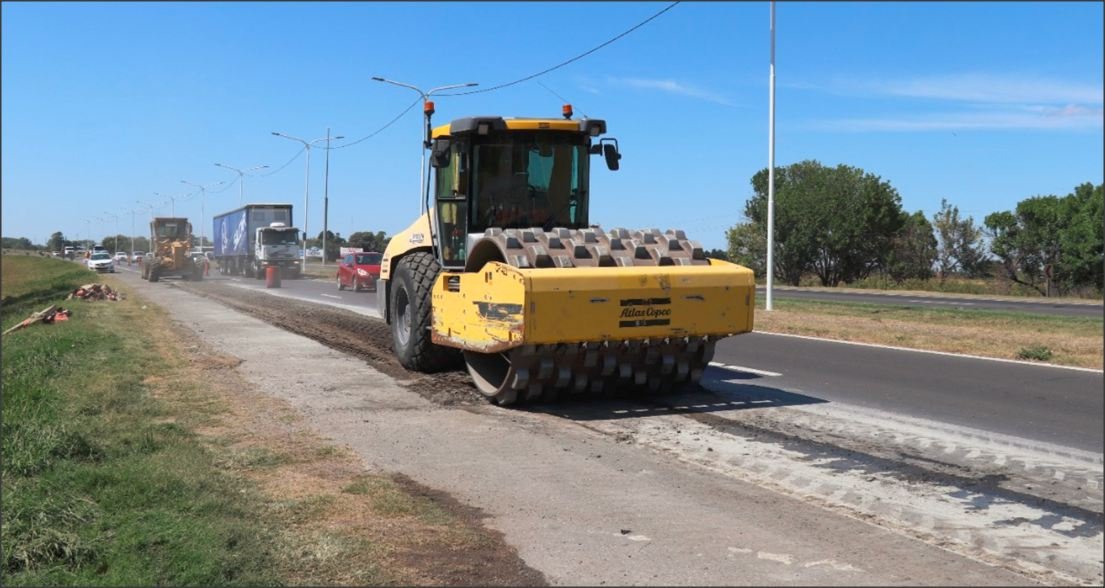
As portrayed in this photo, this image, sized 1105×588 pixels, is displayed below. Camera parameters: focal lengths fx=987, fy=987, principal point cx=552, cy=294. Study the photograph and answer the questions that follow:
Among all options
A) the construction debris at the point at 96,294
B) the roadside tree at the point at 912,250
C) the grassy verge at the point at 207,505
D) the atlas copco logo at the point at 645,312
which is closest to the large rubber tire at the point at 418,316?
the grassy verge at the point at 207,505

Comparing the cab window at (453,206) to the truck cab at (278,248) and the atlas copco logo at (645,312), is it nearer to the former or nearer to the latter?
the atlas copco logo at (645,312)

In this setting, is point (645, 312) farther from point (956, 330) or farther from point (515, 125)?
point (956, 330)

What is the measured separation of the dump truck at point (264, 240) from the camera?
51.3 metres

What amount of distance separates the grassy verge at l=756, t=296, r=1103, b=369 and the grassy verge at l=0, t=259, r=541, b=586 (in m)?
10.8

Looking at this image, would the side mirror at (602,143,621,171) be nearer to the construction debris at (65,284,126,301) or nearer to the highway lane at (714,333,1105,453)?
the highway lane at (714,333,1105,453)

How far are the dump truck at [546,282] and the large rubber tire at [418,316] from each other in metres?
0.02

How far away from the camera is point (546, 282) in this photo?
8734mm

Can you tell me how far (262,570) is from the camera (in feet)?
16.3

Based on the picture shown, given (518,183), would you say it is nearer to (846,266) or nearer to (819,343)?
(819,343)

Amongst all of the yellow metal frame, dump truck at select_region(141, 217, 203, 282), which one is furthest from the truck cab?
the yellow metal frame

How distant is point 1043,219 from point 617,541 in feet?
98.5

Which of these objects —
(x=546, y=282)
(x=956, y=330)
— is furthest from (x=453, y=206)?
(x=956, y=330)

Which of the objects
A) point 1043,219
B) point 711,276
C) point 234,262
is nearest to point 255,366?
point 711,276

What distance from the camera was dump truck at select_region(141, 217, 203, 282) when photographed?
173 ft
